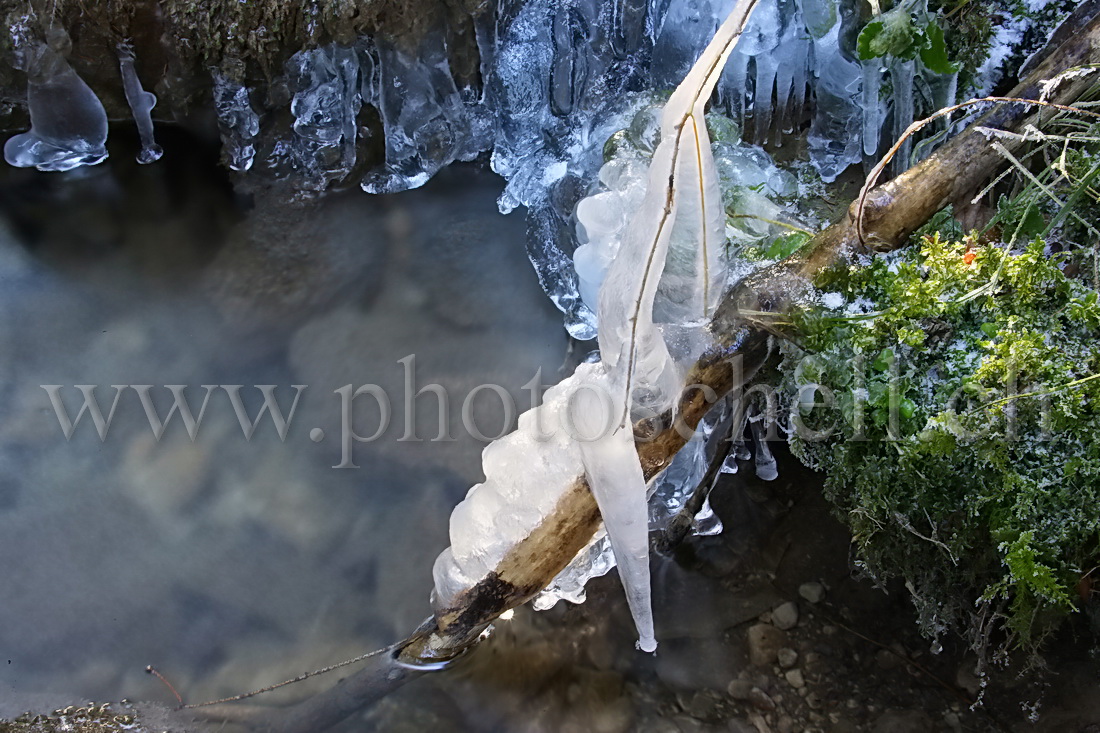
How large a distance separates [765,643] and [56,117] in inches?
140

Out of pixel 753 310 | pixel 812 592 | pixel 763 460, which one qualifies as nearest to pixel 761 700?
pixel 812 592

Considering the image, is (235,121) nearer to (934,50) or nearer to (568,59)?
(568,59)

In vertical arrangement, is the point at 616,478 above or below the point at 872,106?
below

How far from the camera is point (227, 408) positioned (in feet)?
11.0

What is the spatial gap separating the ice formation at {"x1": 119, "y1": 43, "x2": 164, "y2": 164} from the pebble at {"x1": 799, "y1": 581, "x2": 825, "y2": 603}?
3.27 meters

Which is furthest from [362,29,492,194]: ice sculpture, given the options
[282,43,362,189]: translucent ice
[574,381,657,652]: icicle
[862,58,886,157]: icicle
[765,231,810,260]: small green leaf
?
[574,381,657,652]: icicle

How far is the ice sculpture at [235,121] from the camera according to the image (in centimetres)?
374

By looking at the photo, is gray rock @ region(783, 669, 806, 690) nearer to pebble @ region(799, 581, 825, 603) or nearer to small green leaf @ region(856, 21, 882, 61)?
pebble @ region(799, 581, 825, 603)

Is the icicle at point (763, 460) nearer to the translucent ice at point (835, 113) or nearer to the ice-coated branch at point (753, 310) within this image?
the ice-coated branch at point (753, 310)

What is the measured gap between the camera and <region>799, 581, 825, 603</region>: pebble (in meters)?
2.72

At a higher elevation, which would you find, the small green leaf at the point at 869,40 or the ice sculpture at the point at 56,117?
the small green leaf at the point at 869,40

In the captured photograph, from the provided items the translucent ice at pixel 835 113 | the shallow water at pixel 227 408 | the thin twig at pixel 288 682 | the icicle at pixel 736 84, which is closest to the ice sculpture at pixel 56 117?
the shallow water at pixel 227 408

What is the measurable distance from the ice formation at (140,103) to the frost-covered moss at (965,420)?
306 cm

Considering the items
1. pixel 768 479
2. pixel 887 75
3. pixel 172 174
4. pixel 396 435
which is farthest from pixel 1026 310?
pixel 172 174
